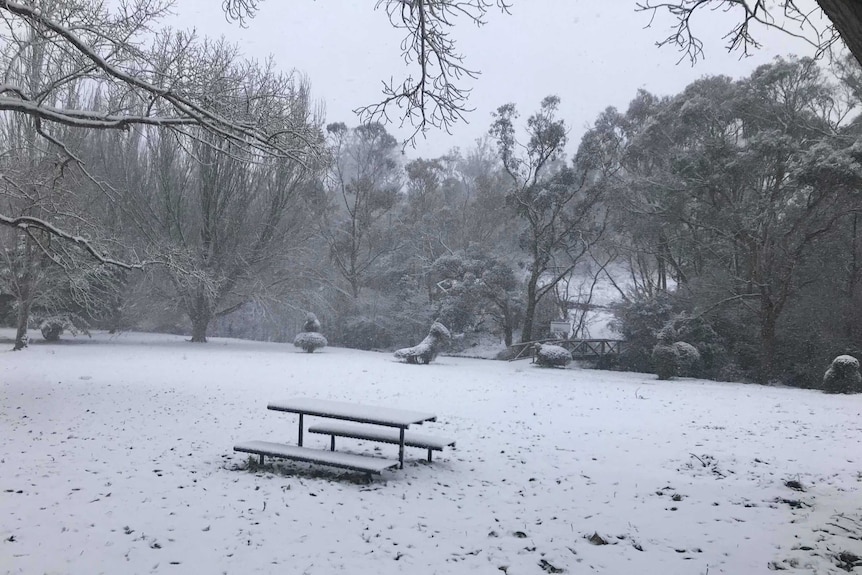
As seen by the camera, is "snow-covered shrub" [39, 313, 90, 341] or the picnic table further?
"snow-covered shrub" [39, 313, 90, 341]

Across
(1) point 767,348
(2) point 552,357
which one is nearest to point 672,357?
(1) point 767,348

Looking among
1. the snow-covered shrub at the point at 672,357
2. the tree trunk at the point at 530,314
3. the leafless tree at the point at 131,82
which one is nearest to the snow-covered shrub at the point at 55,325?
the leafless tree at the point at 131,82

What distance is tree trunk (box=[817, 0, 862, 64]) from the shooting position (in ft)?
8.32

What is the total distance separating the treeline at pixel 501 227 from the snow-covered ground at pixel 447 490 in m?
3.58

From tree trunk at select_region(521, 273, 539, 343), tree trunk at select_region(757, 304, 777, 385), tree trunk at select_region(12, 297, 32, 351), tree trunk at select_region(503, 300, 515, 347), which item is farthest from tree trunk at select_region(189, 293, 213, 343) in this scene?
tree trunk at select_region(757, 304, 777, 385)

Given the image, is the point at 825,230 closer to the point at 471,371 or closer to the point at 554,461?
the point at 471,371

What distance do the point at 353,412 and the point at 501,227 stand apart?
26.9 meters

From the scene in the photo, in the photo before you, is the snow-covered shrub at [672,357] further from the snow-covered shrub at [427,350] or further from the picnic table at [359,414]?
the picnic table at [359,414]

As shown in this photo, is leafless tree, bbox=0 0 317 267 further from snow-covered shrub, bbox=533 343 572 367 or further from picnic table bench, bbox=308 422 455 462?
snow-covered shrub, bbox=533 343 572 367

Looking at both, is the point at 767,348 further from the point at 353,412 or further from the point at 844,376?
the point at 353,412

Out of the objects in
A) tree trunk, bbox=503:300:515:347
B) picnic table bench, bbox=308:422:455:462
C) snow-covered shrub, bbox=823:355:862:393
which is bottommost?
picnic table bench, bbox=308:422:455:462

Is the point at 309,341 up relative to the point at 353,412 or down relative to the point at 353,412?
up

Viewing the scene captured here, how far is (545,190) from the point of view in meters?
22.8

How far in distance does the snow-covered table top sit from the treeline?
14.7ft
